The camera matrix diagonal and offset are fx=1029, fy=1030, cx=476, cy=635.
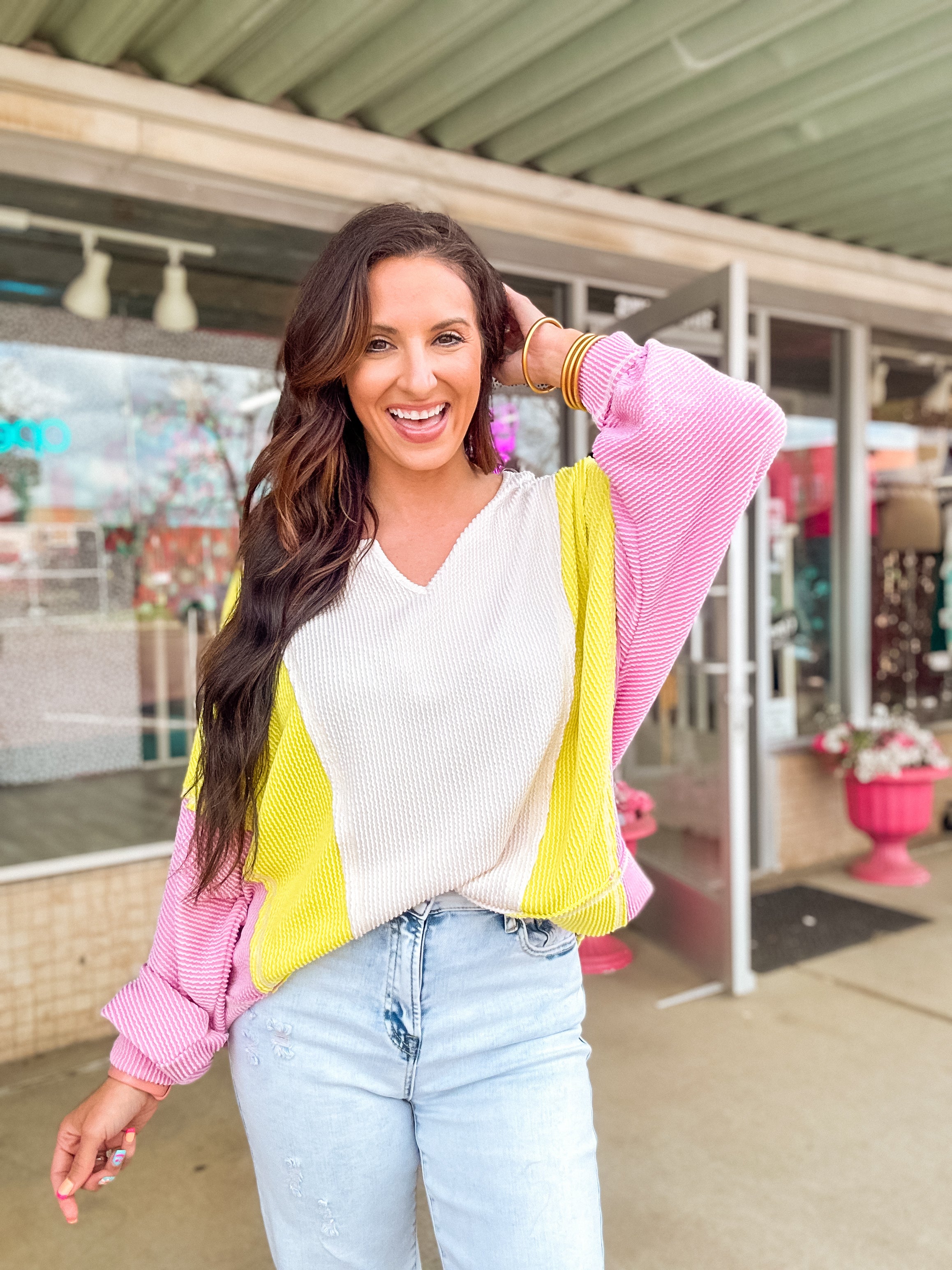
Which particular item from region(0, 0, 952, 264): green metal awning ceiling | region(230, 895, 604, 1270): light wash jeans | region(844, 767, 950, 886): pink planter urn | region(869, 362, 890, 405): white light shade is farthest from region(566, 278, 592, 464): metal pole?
region(230, 895, 604, 1270): light wash jeans

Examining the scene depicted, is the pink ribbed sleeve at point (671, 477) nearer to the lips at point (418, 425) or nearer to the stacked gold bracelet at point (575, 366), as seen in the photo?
the stacked gold bracelet at point (575, 366)

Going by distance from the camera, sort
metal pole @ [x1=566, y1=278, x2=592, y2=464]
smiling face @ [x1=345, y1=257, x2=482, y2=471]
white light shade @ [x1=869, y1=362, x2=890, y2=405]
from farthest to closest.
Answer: white light shade @ [x1=869, y1=362, x2=890, y2=405] < metal pole @ [x1=566, y1=278, x2=592, y2=464] < smiling face @ [x1=345, y1=257, x2=482, y2=471]

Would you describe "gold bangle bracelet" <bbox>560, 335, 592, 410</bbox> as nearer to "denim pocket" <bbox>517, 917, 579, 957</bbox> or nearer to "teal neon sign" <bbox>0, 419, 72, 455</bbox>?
"denim pocket" <bbox>517, 917, 579, 957</bbox>

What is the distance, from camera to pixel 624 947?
3498 millimetres

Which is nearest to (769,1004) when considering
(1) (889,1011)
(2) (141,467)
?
(1) (889,1011)

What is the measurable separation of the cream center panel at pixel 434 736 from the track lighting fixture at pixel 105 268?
2705mm

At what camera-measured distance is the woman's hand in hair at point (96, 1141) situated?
3.83ft

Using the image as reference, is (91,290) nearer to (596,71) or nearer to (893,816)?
(596,71)

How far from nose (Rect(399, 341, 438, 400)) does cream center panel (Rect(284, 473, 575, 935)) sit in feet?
0.77

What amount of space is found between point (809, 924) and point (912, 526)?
2.41 m

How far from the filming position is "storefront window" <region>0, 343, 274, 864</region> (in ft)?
10.8

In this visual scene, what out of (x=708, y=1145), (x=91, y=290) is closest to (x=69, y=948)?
(x=708, y=1145)

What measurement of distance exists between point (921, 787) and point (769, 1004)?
1.72 meters

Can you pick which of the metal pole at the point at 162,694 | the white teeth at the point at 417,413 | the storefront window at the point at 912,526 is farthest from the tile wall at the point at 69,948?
the storefront window at the point at 912,526
